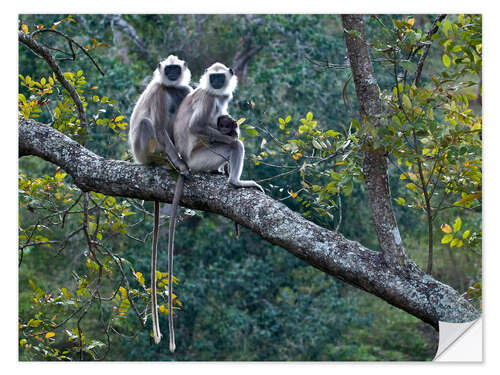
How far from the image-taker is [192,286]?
25.8ft

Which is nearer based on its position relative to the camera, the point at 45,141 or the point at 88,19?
the point at 45,141

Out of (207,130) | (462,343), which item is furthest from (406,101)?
(207,130)

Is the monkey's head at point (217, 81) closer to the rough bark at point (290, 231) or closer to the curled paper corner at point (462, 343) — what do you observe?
the rough bark at point (290, 231)

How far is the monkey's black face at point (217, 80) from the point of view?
3.81 m

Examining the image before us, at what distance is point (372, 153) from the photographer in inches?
110

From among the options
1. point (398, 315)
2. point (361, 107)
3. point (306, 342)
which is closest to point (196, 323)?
point (306, 342)

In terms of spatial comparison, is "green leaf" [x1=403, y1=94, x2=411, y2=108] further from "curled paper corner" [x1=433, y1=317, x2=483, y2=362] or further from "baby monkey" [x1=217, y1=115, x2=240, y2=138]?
"baby monkey" [x1=217, y1=115, x2=240, y2=138]

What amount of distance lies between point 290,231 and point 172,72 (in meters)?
1.69

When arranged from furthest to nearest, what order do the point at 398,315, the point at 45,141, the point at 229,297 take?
the point at 229,297, the point at 398,315, the point at 45,141

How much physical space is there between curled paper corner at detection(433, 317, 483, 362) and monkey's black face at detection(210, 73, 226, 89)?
1.83m

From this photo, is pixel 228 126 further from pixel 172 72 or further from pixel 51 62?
pixel 51 62

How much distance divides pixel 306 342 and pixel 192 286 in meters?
1.46
